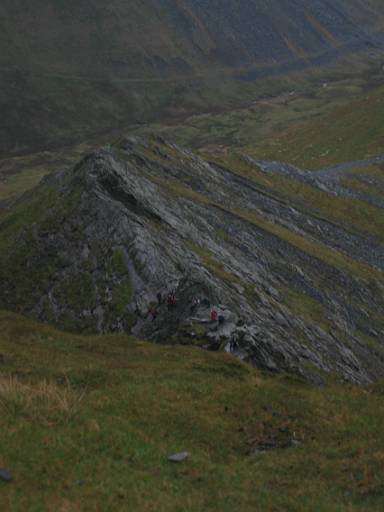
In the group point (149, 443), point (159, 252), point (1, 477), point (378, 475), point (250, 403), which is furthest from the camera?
point (159, 252)

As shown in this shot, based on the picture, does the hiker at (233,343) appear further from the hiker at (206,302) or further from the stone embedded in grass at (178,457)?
the stone embedded in grass at (178,457)

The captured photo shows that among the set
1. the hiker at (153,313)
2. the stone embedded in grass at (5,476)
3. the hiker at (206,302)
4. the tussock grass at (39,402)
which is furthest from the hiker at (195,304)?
the stone embedded in grass at (5,476)

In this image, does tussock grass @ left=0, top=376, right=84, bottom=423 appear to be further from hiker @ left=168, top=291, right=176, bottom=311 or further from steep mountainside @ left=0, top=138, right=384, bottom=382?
hiker @ left=168, top=291, right=176, bottom=311

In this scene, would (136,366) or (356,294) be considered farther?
(356,294)

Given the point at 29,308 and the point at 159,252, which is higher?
the point at 159,252

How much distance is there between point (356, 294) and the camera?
169 ft

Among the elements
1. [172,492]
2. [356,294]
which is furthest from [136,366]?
[356,294]

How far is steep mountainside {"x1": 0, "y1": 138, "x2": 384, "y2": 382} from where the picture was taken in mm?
32656

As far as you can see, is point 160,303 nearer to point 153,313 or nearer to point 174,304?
point 153,313

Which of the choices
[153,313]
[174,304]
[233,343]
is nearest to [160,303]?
[153,313]

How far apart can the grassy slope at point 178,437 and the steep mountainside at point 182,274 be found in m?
6.00

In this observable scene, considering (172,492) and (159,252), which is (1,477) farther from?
(159,252)

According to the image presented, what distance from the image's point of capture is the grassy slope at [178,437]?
14.3 m

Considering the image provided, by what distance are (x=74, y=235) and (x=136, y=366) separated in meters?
16.7
